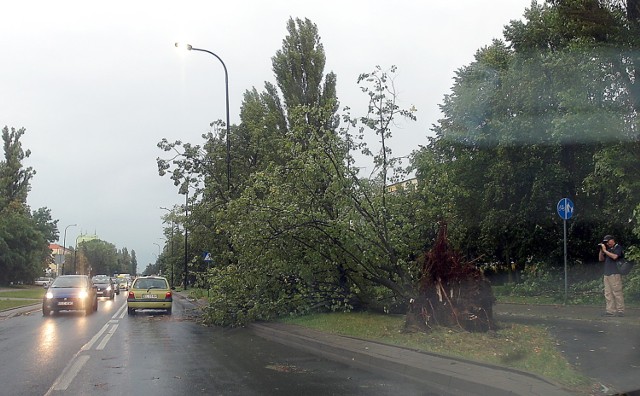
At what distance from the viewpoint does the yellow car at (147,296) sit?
78.2 feet

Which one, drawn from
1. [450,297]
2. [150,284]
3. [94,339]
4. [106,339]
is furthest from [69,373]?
[150,284]

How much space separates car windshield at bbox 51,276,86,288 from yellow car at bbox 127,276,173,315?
8.66ft

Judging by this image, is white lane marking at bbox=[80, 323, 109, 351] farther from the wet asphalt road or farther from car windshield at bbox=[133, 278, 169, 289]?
car windshield at bbox=[133, 278, 169, 289]

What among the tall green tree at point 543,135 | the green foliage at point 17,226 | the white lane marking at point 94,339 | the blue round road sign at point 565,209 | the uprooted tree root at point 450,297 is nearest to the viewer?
the uprooted tree root at point 450,297

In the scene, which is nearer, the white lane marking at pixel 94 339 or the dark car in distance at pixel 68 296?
the white lane marking at pixel 94 339

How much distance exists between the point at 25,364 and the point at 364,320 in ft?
24.9

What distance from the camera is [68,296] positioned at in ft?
78.9

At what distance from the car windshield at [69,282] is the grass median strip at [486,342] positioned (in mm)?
14031

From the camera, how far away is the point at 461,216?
1021 inches

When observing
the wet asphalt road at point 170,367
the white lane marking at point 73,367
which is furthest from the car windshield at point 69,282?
the white lane marking at point 73,367

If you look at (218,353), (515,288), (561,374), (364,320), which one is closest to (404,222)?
(364,320)

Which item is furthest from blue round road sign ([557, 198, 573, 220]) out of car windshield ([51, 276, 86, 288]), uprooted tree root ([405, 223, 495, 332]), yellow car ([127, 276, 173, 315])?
car windshield ([51, 276, 86, 288])

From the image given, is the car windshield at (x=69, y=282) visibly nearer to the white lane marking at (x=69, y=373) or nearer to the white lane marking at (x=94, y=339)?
the white lane marking at (x=94, y=339)

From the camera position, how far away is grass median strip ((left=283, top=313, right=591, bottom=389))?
823 cm
